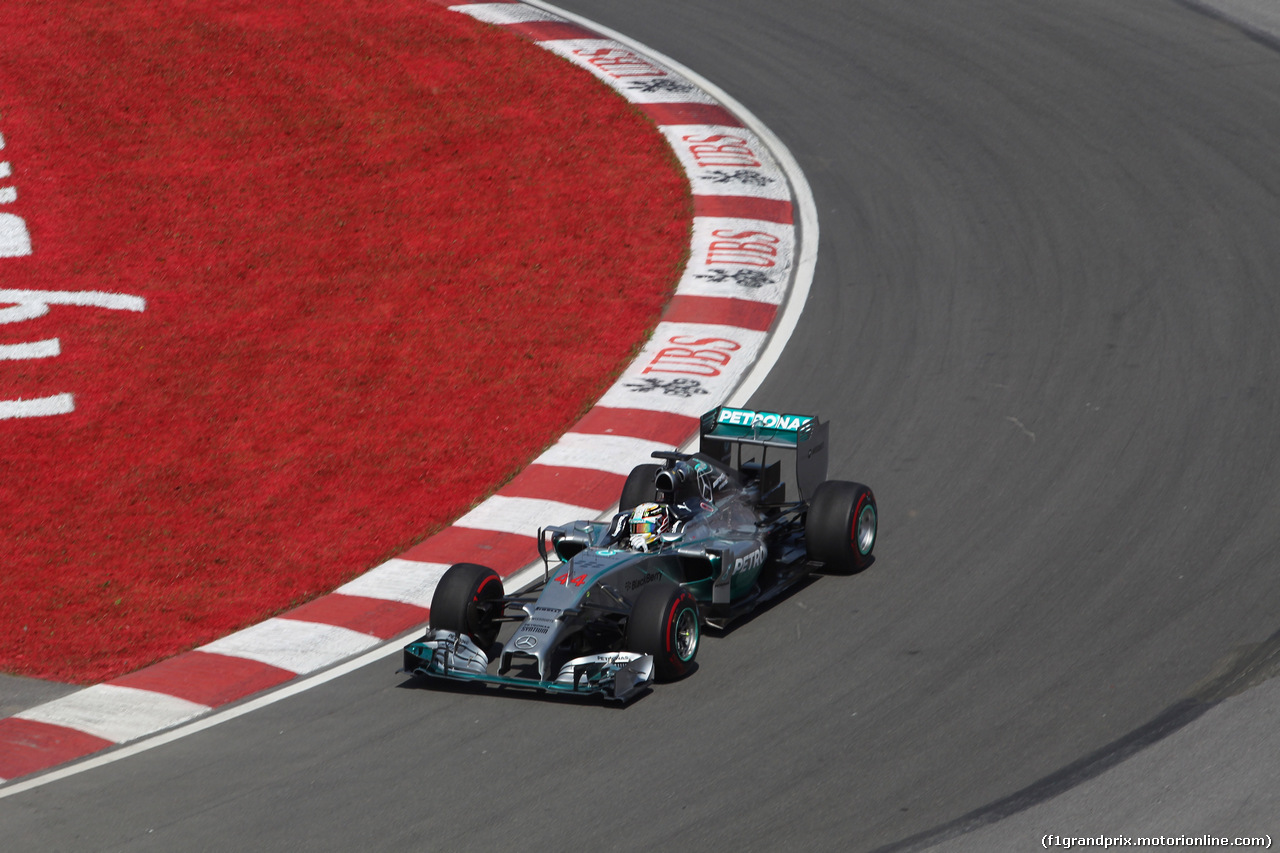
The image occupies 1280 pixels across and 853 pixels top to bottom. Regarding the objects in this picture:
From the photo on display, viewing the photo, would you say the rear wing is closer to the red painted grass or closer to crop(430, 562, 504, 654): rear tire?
crop(430, 562, 504, 654): rear tire

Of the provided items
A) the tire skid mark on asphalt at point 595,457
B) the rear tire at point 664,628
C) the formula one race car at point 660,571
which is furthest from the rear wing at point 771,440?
the rear tire at point 664,628

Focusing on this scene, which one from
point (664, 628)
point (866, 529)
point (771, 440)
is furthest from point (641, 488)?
point (664, 628)

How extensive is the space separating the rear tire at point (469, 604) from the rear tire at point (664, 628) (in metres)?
1.10

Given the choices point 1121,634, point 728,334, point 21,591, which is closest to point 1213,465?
point 1121,634

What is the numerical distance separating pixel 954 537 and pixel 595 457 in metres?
3.38

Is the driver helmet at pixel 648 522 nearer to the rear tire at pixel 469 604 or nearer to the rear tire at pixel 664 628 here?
the rear tire at pixel 664 628

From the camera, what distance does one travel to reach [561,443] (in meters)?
12.8

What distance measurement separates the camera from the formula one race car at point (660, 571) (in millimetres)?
8859

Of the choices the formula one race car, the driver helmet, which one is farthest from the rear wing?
the driver helmet

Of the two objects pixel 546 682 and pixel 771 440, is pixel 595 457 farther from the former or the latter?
pixel 546 682

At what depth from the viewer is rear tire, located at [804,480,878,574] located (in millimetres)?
10062

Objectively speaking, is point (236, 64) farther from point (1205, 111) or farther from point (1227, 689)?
point (1227, 689)

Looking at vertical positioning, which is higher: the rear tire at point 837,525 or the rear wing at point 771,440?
the rear wing at point 771,440

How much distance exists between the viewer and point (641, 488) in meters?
10.6
